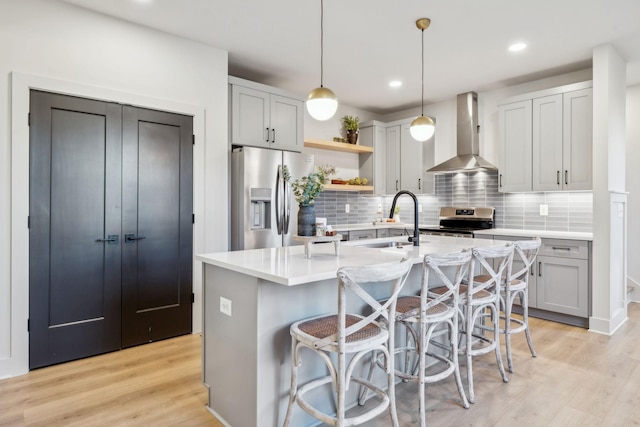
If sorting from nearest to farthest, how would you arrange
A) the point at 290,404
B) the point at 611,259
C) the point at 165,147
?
the point at 290,404, the point at 165,147, the point at 611,259

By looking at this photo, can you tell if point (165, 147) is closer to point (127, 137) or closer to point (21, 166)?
point (127, 137)

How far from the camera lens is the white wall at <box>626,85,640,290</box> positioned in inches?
184

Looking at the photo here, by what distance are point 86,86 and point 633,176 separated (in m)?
6.04

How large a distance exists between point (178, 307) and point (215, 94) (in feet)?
6.79

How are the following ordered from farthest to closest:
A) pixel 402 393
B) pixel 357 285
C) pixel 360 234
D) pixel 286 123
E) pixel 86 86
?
1. pixel 360 234
2. pixel 286 123
3. pixel 86 86
4. pixel 402 393
5. pixel 357 285

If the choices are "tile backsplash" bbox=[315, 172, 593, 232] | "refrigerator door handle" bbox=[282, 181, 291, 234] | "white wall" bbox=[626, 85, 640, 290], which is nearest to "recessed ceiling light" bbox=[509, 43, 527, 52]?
"tile backsplash" bbox=[315, 172, 593, 232]

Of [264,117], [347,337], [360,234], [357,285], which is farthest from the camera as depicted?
[360,234]

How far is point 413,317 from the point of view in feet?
7.03

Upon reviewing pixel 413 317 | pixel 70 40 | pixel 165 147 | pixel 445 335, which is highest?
pixel 70 40

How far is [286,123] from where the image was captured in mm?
4359

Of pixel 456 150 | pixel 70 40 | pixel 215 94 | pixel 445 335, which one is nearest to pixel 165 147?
pixel 215 94

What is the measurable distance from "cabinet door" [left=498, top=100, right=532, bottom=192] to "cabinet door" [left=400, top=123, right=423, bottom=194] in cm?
116

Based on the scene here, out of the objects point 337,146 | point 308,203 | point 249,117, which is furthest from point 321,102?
point 337,146

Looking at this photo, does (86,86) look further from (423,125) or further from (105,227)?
(423,125)
